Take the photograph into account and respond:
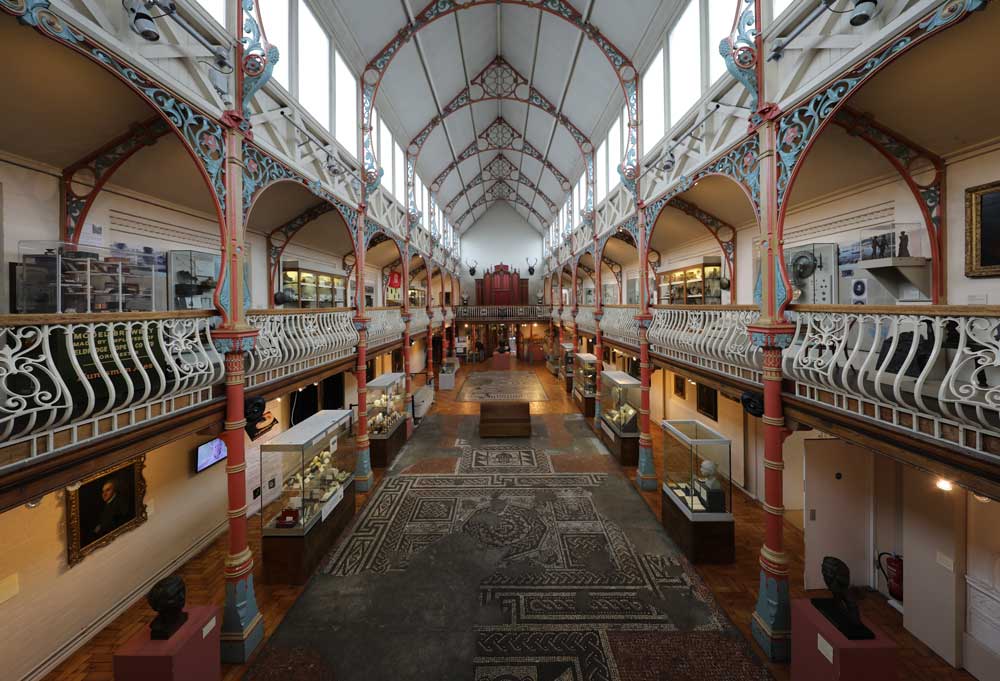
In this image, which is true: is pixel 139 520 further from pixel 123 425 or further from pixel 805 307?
pixel 805 307

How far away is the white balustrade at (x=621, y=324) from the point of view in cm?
1027

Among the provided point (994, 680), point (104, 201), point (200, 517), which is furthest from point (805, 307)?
point (200, 517)

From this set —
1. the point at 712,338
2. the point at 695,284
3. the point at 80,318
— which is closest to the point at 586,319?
the point at 695,284

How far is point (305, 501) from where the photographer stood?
22.2 ft

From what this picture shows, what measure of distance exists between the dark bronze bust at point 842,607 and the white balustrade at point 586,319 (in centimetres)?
1130

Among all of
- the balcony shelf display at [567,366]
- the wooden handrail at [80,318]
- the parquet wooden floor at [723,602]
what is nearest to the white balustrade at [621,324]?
the parquet wooden floor at [723,602]

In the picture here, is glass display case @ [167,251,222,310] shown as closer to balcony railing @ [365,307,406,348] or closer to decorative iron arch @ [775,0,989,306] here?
balcony railing @ [365,307,406,348]

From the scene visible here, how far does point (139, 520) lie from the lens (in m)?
6.27

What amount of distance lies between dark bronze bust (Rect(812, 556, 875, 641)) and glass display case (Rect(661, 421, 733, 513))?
2.85 metres

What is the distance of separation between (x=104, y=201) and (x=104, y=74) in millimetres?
2649

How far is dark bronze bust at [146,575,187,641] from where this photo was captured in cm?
375

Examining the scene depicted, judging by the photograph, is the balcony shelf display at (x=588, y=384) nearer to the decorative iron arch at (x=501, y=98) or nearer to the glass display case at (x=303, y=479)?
the decorative iron arch at (x=501, y=98)

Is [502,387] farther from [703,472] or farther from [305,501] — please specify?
[305,501]

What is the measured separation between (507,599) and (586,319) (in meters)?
11.9
